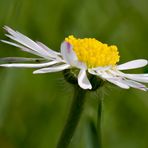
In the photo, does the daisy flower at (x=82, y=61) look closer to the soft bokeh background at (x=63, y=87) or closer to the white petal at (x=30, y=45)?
the white petal at (x=30, y=45)

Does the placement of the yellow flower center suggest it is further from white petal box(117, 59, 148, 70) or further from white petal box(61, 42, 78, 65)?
white petal box(61, 42, 78, 65)

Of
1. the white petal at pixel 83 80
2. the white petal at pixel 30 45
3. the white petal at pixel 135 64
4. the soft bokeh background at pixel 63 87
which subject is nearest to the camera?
the white petal at pixel 83 80

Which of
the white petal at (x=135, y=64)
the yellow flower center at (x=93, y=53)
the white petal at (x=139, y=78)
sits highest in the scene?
the yellow flower center at (x=93, y=53)

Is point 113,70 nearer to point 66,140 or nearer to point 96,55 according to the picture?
point 96,55

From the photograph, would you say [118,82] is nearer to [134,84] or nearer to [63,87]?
[134,84]

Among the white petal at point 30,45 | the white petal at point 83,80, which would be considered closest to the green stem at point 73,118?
the white petal at point 83,80

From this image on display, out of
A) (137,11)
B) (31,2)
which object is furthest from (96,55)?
(137,11)
